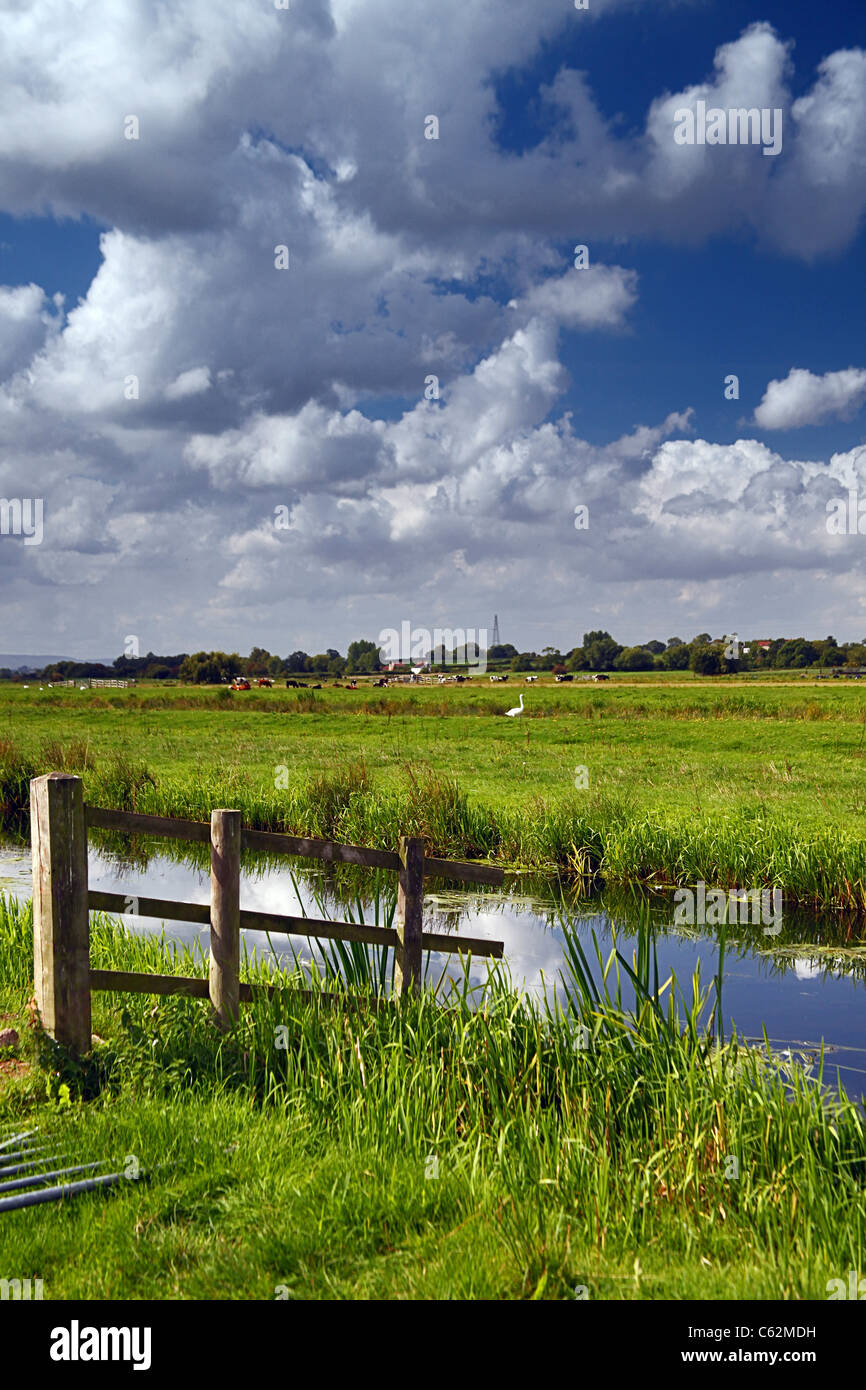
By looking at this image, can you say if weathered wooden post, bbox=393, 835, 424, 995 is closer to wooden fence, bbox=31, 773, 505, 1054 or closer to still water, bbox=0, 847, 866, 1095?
wooden fence, bbox=31, 773, 505, 1054

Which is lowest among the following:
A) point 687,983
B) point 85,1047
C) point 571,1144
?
point 687,983

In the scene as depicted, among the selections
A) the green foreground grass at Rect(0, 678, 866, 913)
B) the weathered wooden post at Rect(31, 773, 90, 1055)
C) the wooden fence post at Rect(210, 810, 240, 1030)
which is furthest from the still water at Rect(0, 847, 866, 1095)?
the weathered wooden post at Rect(31, 773, 90, 1055)

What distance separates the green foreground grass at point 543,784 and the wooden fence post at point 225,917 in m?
13.1

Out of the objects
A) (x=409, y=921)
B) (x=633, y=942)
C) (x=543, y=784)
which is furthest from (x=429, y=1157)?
(x=543, y=784)

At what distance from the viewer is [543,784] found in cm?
2767

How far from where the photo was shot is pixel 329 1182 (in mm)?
5355

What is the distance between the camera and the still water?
40.5 ft

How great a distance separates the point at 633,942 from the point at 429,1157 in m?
11.5

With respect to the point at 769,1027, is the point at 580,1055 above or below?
above

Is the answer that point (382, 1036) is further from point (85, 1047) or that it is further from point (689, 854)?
point (689, 854)
